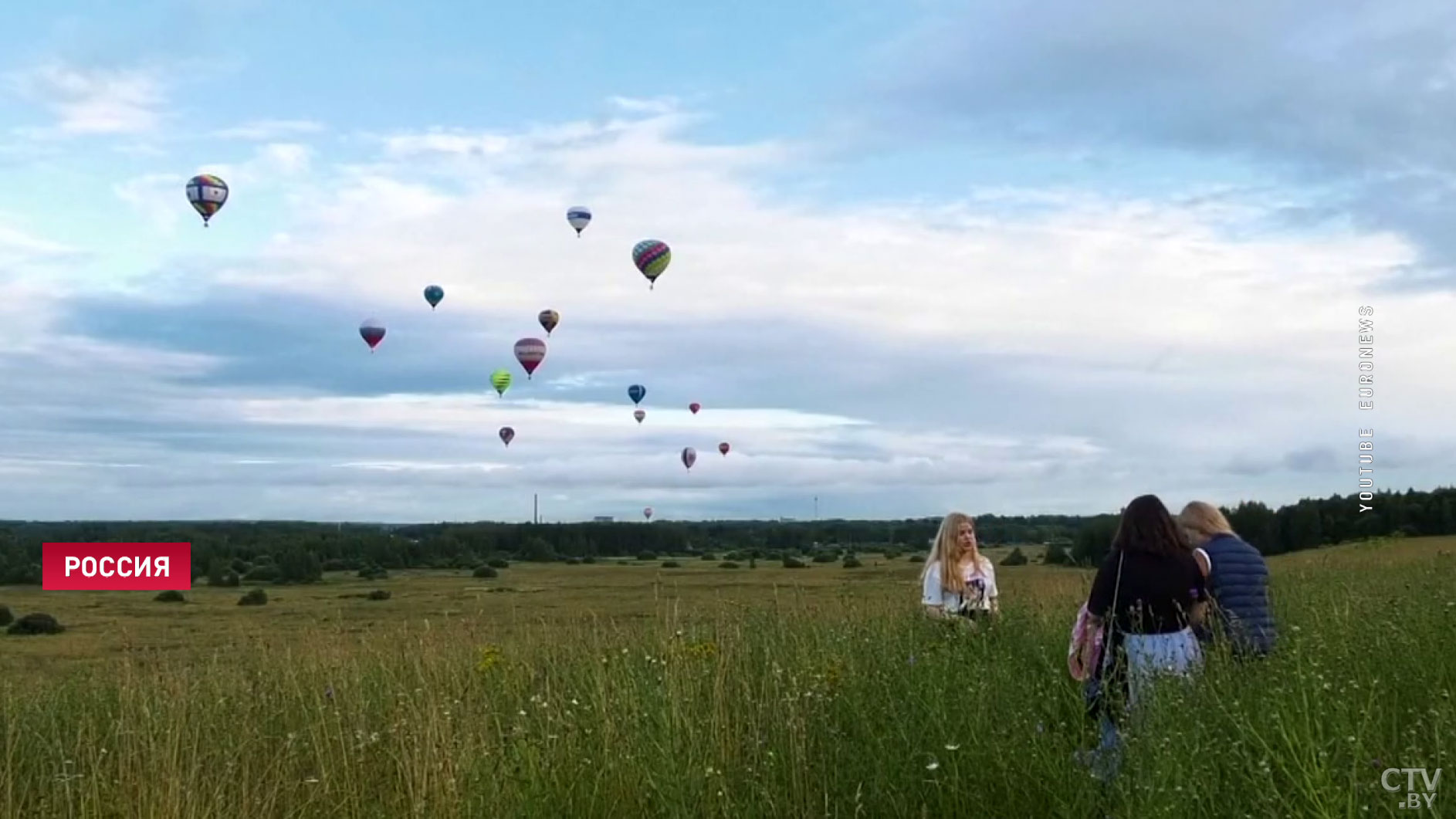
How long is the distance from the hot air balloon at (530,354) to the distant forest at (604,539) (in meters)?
15.2

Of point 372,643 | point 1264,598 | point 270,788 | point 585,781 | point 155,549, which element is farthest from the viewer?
point 155,549

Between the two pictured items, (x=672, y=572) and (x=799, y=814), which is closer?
(x=799, y=814)

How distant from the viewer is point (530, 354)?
52.2 meters

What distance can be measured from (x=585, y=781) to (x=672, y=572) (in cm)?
8403

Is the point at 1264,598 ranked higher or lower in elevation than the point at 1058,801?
higher

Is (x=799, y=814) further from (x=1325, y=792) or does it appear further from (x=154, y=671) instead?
(x=154, y=671)

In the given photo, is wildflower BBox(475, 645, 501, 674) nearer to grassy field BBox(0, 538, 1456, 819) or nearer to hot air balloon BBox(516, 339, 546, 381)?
grassy field BBox(0, 538, 1456, 819)

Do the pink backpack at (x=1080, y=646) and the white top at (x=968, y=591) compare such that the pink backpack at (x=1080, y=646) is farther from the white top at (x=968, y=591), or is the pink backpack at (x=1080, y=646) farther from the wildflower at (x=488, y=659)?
the wildflower at (x=488, y=659)

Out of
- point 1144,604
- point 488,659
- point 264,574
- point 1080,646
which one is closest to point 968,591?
point 1080,646

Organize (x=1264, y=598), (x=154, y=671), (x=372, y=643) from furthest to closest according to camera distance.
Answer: (x=372, y=643), (x=154, y=671), (x=1264, y=598)

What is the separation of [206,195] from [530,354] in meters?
14.4

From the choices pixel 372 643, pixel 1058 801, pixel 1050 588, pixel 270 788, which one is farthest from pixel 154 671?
pixel 1050 588

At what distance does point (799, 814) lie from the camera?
532 cm

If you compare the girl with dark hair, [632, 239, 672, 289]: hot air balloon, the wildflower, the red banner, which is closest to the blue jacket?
the girl with dark hair
